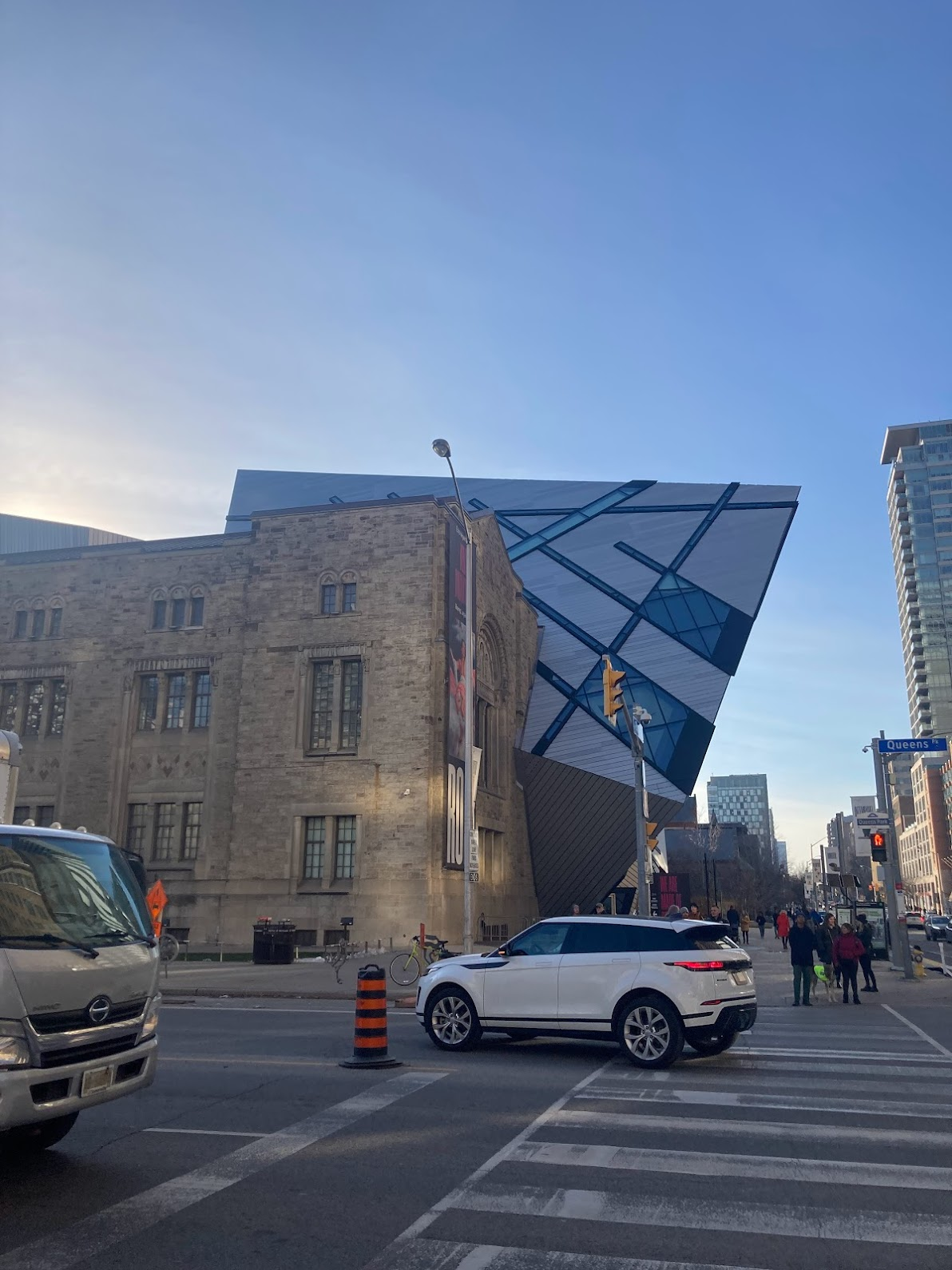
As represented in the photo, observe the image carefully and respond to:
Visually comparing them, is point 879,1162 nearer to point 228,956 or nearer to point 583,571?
point 228,956

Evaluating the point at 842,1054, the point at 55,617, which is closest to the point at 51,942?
the point at 842,1054

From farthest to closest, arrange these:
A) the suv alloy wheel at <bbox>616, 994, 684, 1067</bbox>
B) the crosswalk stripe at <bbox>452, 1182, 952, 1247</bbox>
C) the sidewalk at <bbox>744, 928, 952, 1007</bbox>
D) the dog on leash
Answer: the dog on leash
the sidewalk at <bbox>744, 928, 952, 1007</bbox>
the suv alloy wheel at <bbox>616, 994, 684, 1067</bbox>
the crosswalk stripe at <bbox>452, 1182, 952, 1247</bbox>

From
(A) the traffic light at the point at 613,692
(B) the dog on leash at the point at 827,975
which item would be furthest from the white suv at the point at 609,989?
(B) the dog on leash at the point at 827,975

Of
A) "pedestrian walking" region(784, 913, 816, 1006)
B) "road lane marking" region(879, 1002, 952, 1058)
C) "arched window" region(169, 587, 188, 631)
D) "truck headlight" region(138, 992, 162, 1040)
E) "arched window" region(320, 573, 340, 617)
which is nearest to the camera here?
"truck headlight" region(138, 992, 162, 1040)

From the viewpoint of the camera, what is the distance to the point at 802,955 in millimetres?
18625

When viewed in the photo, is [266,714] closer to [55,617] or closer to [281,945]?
[281,945]

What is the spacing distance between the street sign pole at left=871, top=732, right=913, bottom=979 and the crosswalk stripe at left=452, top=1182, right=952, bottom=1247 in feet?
66.2

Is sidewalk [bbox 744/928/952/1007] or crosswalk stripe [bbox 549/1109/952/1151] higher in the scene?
crosswalk stripe [bbox 549/1109/952/1151]

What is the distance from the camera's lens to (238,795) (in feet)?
119

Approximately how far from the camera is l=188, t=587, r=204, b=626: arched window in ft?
129

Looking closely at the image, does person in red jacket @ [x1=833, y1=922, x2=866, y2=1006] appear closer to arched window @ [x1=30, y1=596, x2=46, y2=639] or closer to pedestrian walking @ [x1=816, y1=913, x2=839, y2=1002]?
pedestrian walking @ [x1=816, y1=913, x2=839, y2=1002]

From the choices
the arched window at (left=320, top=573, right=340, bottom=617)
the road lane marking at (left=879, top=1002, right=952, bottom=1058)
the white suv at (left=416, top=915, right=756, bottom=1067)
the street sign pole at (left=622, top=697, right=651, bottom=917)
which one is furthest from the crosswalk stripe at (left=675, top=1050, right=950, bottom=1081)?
the arched window at (left=320, top=573, right=340, bottom=617)

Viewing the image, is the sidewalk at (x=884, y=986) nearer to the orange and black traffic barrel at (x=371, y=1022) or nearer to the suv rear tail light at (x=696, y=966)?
the suv rear tail light at (x=696, y=966)

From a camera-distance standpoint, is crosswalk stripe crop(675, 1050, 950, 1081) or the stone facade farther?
the stone facade
